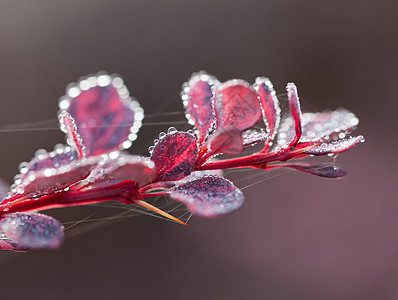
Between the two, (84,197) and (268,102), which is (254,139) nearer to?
(268,102)

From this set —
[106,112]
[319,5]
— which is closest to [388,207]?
[319,5]

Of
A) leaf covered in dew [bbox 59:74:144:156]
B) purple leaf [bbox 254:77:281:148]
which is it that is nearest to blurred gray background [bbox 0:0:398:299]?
leaf covered in dew [bbox 59:74:144:156]

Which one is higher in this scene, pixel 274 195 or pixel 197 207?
pixel 197 207

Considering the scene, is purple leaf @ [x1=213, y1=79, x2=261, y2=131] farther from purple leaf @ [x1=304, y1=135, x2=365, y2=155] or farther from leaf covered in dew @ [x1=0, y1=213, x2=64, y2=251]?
leaf covered in dew @ [x1=0, y1=213, x2=64, y2=251]

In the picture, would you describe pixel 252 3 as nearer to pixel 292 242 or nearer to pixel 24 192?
pixel 292 242

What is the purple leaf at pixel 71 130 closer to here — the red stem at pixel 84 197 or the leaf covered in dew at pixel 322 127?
the red stem at pixel 84 197

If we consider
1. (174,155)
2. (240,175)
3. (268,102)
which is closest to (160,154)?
(174,155)
